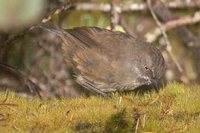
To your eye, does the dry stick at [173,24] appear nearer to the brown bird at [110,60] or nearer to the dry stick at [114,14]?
the dry stick at [114,14]

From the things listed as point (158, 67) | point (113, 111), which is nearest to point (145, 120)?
point (113, 111)

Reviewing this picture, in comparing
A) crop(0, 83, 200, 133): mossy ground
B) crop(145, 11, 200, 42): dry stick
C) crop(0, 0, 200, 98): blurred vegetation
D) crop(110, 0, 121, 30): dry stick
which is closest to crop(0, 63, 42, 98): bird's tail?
crop(0, 0, 200, 98): blurred vegetation

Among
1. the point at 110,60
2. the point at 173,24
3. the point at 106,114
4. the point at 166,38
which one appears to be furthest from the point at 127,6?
the point at 106,114

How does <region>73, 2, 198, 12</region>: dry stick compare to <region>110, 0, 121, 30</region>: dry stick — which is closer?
<region>110, 0, 121, 30</region>: dry stick

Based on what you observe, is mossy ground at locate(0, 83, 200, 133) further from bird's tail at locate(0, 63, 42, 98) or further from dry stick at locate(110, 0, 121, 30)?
bird's tail at locate(0, 63, 42, 98)

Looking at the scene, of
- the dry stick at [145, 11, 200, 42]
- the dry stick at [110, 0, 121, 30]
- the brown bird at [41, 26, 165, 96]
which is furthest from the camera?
the dry stick at [145, 11, 200, 42]

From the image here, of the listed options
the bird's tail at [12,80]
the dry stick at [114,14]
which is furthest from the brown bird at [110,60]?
the bird's tail at [12,80]
